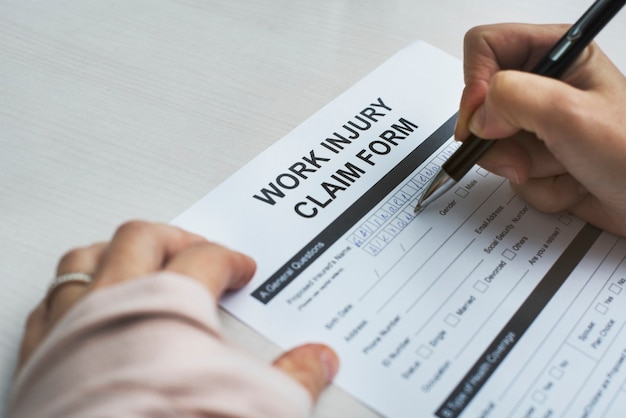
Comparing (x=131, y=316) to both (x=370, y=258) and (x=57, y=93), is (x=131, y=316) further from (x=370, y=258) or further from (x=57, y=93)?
(x=57, y=93)

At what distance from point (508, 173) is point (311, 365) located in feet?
0.81

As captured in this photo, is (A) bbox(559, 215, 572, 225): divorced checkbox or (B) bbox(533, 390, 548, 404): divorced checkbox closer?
(B) bbox(533, 390, 548, 404): divorced checkbox

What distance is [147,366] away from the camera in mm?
347

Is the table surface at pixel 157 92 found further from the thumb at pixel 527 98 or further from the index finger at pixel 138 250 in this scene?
the thumb at pixel 527 98

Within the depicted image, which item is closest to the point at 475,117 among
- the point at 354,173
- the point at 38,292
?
the point at 354,173

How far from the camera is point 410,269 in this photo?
50cm

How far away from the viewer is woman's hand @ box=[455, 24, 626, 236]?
1.57 feet

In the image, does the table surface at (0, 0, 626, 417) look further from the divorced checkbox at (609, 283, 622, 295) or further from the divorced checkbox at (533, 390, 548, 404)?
the divorced checkbox at (609, 283, 622, 295)

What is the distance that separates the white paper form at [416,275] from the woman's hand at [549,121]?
25 millimetres

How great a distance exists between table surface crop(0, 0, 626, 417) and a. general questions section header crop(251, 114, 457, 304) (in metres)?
0.04

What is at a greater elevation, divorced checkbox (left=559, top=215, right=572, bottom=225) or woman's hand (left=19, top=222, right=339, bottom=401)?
divorced checkbox (left=559, top=215, right=572, bottom=225)

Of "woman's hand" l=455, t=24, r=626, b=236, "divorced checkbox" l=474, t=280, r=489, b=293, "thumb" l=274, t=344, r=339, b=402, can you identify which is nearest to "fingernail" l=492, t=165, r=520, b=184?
"woman's hand" l=455, t=24, r=626, b=236

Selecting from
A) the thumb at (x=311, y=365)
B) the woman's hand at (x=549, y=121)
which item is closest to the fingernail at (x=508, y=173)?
the woman's hand at (x=549, y=121)

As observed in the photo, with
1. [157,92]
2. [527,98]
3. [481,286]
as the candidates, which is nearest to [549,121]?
[527,98]
